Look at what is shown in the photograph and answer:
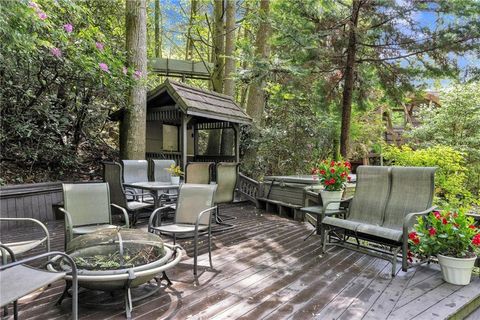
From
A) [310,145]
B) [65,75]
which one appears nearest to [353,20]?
[310,145]

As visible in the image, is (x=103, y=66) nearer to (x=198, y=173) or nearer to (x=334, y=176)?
(x=198, y=173)

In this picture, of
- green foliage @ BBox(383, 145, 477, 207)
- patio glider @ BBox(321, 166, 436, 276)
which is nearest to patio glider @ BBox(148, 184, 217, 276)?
patio glider @ BBox(321, 166, 436, 276)

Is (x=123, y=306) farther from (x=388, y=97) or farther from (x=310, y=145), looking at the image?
(x=310, y=145)

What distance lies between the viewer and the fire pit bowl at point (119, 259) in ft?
7.73

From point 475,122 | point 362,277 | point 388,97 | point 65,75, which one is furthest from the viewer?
point 475,122

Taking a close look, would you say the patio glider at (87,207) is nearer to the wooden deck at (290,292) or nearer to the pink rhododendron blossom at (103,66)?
the wooden deck at (290,292)

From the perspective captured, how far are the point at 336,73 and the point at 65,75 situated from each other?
19.7ft

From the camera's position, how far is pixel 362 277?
11.0ft

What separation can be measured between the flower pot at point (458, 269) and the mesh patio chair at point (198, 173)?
144 inches

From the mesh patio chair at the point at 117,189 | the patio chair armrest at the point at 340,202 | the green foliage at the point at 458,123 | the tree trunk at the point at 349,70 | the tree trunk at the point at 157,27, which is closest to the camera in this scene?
the patio chair armrest at the point at 340,202

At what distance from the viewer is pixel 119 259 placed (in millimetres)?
2562

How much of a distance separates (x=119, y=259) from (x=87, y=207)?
3.83 ft

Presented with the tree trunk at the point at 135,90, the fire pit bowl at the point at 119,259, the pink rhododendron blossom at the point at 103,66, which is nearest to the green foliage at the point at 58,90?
the pink rhododendron blossom at the point at 103,66

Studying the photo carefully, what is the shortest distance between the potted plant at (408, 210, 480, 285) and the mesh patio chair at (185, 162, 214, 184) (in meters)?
3.43
